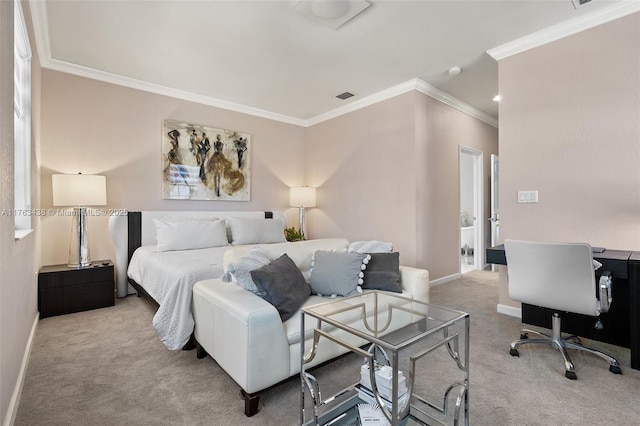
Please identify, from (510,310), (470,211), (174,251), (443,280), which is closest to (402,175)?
(443,280)

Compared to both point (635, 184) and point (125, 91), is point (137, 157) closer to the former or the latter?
point (125, 91)

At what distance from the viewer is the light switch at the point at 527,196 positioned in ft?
9.58

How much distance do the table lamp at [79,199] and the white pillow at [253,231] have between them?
1.43 meters

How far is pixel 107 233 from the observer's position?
12.0 ft

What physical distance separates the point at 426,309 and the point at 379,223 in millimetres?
2749

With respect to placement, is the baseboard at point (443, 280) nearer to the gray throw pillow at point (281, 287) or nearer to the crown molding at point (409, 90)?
the crown molding at point (409, 90)

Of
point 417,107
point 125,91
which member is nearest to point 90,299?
point 125,91

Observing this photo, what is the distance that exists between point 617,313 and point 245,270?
288 centimetres

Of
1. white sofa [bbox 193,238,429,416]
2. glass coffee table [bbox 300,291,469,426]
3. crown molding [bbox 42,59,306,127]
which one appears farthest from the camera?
crown molding [bbox 42,59,306,127]

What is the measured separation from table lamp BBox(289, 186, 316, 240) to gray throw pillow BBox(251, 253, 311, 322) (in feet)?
9.91

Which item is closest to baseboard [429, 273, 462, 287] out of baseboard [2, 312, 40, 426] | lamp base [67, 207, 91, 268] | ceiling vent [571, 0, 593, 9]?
ceiling vent [571, 0, 593, 9]

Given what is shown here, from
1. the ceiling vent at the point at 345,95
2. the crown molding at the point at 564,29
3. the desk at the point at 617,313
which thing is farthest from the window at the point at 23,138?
the crown molding at the point at 564,29

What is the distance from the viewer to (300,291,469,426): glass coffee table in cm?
121

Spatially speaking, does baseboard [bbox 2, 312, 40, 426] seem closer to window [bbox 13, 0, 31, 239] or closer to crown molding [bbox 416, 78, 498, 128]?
window [bbox 13, 0, 31, 239]
